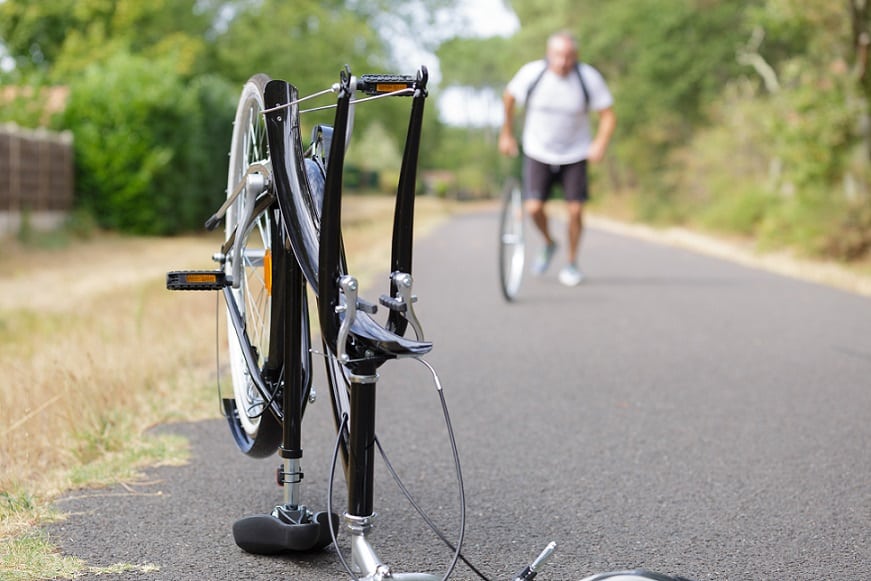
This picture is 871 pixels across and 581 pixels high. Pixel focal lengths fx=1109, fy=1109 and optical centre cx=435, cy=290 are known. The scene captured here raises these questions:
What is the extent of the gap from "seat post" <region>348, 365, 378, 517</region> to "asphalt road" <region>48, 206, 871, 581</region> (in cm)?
41

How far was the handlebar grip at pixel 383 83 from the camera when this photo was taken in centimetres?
236

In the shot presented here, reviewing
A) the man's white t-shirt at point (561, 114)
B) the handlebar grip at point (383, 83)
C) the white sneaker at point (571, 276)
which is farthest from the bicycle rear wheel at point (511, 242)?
the handlebar grip at point (383, 83)

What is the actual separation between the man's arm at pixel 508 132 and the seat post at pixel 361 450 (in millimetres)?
6649

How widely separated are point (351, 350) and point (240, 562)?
2.68 ft

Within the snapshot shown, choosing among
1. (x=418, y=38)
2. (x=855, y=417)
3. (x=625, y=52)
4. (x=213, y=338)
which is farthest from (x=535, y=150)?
(x=418, y=38)

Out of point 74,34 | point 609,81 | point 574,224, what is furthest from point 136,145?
point 609,81

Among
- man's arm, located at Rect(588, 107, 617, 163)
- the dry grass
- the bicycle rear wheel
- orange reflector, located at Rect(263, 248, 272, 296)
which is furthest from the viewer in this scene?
man's arm, located at Rect(588, 107, 617, 163)

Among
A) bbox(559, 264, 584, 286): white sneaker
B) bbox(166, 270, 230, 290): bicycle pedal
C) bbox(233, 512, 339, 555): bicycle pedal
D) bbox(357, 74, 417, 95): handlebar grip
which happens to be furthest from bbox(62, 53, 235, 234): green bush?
bbox(357, 74, 417, 95): handlebar grip

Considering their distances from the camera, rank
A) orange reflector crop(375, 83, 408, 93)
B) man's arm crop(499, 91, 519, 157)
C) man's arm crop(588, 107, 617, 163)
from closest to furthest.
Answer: orange reflector crop(375, 83, 408, 93)
man's arm crop(499, 91, 519, 157)
man's arm crop(588, 107, 617, 163)

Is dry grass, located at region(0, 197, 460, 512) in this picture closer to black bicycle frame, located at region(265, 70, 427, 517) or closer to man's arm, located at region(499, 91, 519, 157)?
black bicycle frame, located at region(265, 70, 427, 517)

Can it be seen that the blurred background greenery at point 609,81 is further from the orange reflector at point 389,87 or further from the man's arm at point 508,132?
the orange reflector at point 389,87

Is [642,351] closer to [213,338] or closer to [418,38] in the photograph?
[213,338]

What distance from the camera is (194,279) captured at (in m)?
2.96

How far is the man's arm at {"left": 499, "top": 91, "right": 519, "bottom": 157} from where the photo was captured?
29.6 ft
